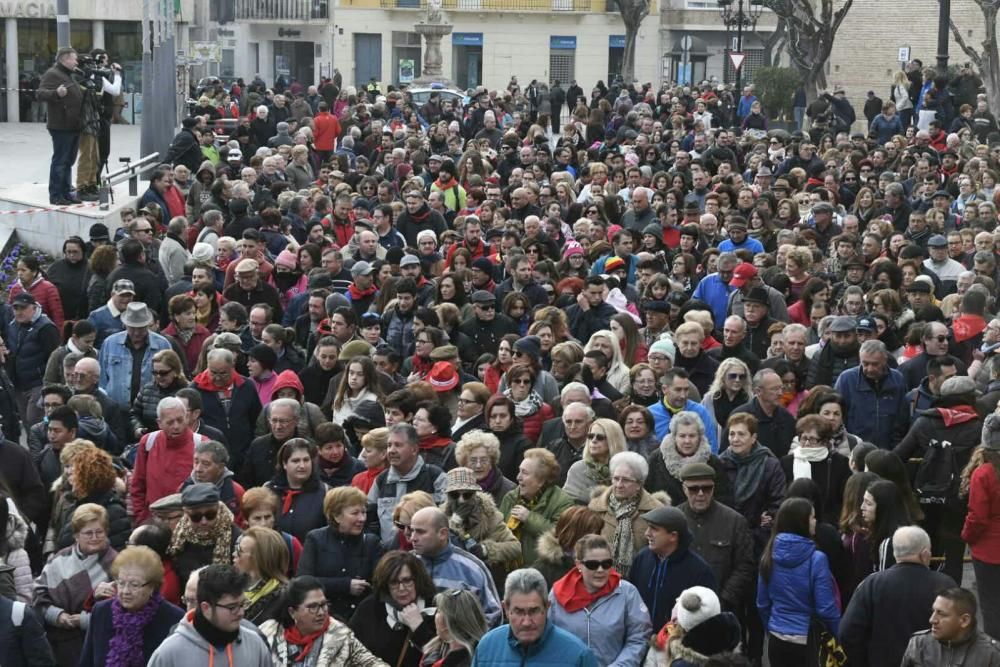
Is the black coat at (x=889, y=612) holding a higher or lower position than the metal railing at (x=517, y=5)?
lower

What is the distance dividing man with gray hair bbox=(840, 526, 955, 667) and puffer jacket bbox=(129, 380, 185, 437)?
517 cm

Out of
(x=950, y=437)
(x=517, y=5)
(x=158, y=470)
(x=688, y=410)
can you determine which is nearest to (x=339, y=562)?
(x=158, y=470)

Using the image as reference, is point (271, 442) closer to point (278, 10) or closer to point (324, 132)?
point (324, 132)

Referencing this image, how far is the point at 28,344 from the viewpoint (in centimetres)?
1328

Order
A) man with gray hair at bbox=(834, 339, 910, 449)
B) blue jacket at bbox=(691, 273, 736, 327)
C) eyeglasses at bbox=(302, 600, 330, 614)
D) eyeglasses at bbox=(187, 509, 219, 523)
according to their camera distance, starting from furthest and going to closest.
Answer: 1. blue jacket at bbox=(691, 273, 736, 327)
2. man with gray hair at bbox=(834, 339, 910, 449)
3. eyeglasses at bbox=(187, 509, 219, 523)
4. eyeglasses at bbox=(302, 600, 330, 614)

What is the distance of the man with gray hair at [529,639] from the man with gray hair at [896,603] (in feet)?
5.86

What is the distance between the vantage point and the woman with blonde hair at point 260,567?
8.25m

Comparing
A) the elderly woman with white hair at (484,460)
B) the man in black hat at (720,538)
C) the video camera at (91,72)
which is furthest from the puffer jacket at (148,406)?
the video camera at (91,72)

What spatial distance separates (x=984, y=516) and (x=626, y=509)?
2326 millimetres

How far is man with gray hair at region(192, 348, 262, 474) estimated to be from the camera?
1170 centimetres

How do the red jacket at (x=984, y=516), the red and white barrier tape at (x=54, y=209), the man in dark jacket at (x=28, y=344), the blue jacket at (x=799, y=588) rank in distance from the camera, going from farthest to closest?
the red and white barrier tape at (x=54, y=209), the man in dark jacket at (x=28, y=344), the red jacket at (x=984, y=516), the blue jacket at (x=799, y=588)

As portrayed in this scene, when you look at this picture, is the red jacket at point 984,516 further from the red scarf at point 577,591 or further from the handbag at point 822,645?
the red scarf at point 577,591

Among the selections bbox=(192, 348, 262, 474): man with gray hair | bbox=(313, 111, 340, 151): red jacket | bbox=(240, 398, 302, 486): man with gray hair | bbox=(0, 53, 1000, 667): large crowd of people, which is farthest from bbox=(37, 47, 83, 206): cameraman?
bbox=(240, 398, 302, 486): man with gray hair

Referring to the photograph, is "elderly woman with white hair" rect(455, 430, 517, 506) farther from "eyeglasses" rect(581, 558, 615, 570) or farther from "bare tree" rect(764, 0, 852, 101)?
"bare tree" rect(764, 0, 852, 101)
